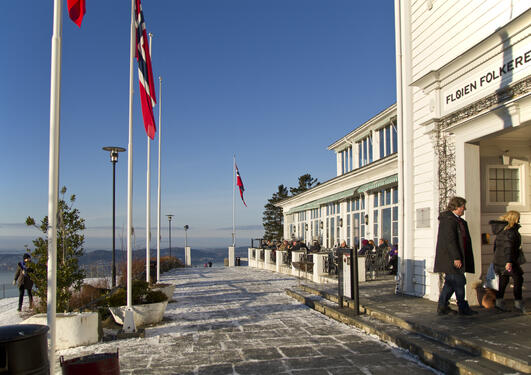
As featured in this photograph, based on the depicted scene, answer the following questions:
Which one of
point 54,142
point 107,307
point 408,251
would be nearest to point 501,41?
point 408,251

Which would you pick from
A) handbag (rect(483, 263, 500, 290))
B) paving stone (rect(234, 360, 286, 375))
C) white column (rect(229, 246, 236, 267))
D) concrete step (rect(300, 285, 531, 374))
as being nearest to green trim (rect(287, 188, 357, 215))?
white column (rect(229, 246, 236, 267))

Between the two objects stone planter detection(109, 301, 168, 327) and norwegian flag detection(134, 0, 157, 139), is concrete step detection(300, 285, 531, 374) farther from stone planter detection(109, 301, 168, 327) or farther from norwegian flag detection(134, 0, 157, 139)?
norwegian flag detection(134, 0, 157, 139)

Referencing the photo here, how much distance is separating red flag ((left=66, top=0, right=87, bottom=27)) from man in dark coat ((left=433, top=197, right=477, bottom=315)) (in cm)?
575

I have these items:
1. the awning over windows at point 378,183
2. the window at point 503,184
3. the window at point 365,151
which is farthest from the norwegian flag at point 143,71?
the window at point 365,151

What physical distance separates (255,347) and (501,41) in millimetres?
5791

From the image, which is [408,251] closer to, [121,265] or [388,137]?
[388,137]

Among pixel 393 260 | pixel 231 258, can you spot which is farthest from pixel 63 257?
pixel 231 258

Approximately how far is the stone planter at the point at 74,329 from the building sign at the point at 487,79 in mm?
7035

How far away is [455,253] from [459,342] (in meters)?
1.54

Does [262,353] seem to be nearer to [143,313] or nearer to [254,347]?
[254,347]

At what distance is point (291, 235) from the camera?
31.3m

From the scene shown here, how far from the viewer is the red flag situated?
5.77 m

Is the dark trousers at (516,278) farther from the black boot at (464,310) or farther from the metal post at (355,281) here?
the metal post at (355,281)

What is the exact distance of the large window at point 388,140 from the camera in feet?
57.5
